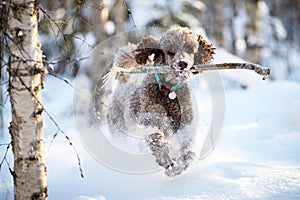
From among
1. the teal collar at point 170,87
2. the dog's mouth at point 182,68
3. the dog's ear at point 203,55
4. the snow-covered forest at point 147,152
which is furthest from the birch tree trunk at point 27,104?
the dog's ear at point 203,55

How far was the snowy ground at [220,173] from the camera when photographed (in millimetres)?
2514

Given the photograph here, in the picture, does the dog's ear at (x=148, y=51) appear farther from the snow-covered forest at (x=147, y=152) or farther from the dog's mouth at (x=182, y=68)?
the dog's mouth at (x=182, y=68)

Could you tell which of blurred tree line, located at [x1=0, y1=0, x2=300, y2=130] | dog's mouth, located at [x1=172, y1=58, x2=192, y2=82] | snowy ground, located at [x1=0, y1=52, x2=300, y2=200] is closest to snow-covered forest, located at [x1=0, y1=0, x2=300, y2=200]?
snowy ground, located at [x1=0, y1=52, x2=300, y2=200]

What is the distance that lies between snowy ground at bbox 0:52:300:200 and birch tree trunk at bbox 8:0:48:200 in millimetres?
354

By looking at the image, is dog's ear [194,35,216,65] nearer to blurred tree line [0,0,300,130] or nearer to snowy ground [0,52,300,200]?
snowy ground [0,52,300,200]

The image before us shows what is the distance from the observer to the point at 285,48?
560 inches

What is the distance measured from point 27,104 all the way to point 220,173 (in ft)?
5.05

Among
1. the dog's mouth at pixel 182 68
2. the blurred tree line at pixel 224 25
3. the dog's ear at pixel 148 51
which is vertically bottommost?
the dog's mouth at pixel 182 68

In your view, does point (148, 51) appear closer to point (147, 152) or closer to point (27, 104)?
point (147, 152)

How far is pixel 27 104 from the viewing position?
6.55 ft

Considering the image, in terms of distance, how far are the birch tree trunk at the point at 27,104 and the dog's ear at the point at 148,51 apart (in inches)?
61.5

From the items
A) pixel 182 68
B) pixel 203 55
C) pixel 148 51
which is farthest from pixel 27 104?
pixel 203 55

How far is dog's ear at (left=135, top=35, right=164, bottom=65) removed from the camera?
11.4ft

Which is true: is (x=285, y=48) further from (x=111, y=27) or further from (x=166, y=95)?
(x=166, y=95)
